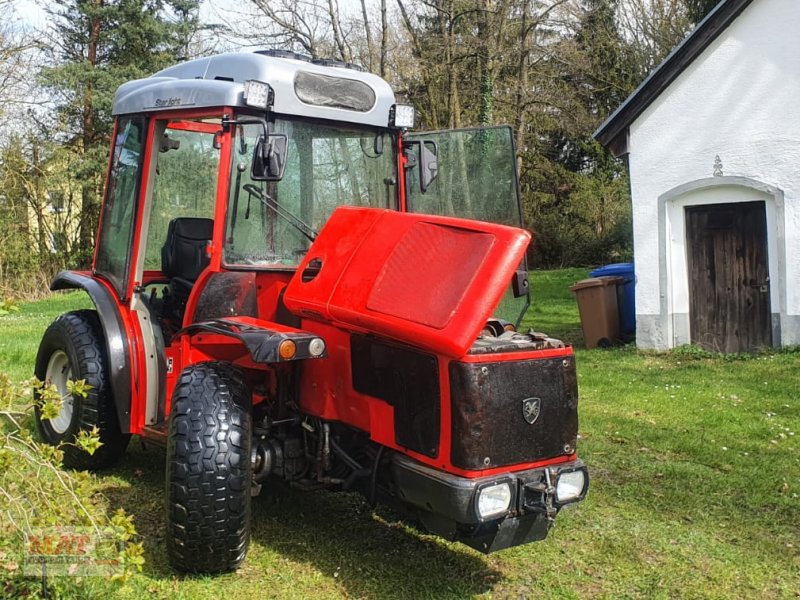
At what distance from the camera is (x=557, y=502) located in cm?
365

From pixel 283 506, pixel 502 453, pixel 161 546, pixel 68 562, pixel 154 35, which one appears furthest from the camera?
pixel 154 35

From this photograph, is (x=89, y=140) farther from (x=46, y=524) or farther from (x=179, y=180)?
(x=46, y=524)

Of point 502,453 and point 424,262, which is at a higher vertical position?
point 424,262

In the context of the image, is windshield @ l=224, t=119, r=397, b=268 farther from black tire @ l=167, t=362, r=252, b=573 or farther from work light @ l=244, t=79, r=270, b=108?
black tire @ l=167, t=362, r=252, b=573

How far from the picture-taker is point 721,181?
36.7 ft

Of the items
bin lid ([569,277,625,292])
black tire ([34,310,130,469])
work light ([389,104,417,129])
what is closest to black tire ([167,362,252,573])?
black tire ([34,310,130,469])

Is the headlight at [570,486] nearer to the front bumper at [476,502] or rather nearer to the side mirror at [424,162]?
the front bumper at [476,502]

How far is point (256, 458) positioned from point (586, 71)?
80.8ft

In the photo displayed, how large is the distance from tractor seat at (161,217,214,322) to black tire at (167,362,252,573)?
164 centimetres

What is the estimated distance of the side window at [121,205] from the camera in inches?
206

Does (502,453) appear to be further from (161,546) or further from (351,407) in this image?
(161,546)

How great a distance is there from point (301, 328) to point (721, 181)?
848cm

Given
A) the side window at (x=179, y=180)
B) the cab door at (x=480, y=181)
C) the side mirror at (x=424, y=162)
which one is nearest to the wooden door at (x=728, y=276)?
the cab door at (x=480, y=181)

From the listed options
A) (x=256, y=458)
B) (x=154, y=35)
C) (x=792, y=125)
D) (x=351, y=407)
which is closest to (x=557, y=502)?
(x=351, y=407)
